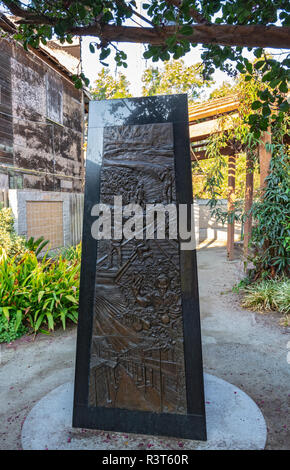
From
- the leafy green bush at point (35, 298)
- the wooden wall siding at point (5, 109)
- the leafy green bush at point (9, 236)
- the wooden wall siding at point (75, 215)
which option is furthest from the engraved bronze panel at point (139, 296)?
the wooden wall siding at point (75, 215)

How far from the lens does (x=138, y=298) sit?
2.29m

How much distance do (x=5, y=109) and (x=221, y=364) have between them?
22.2ft

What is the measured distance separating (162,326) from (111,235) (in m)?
0.74

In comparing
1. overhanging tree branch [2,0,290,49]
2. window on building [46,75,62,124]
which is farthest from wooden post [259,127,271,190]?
window on building [46,75,62,124]

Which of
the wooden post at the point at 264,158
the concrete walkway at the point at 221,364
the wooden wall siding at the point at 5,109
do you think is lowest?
the concrete walkway at the point at 221,364

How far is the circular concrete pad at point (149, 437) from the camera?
2.15 m

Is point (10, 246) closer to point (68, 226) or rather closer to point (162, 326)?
point (68, 226)

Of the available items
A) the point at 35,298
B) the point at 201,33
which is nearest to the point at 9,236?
the point at 35,298

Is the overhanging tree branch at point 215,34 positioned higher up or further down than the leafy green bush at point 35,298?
higher up

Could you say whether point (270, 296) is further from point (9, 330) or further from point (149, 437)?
point (9, 330)

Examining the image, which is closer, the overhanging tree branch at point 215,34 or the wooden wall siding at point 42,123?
the overhanging tree branch at point 215,34

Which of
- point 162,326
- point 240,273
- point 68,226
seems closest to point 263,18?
point 162,326

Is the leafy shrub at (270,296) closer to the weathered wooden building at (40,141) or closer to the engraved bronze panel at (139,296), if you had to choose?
the engraved bronze panel at (139,296)

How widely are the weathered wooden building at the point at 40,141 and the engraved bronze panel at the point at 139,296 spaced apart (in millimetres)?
4708
